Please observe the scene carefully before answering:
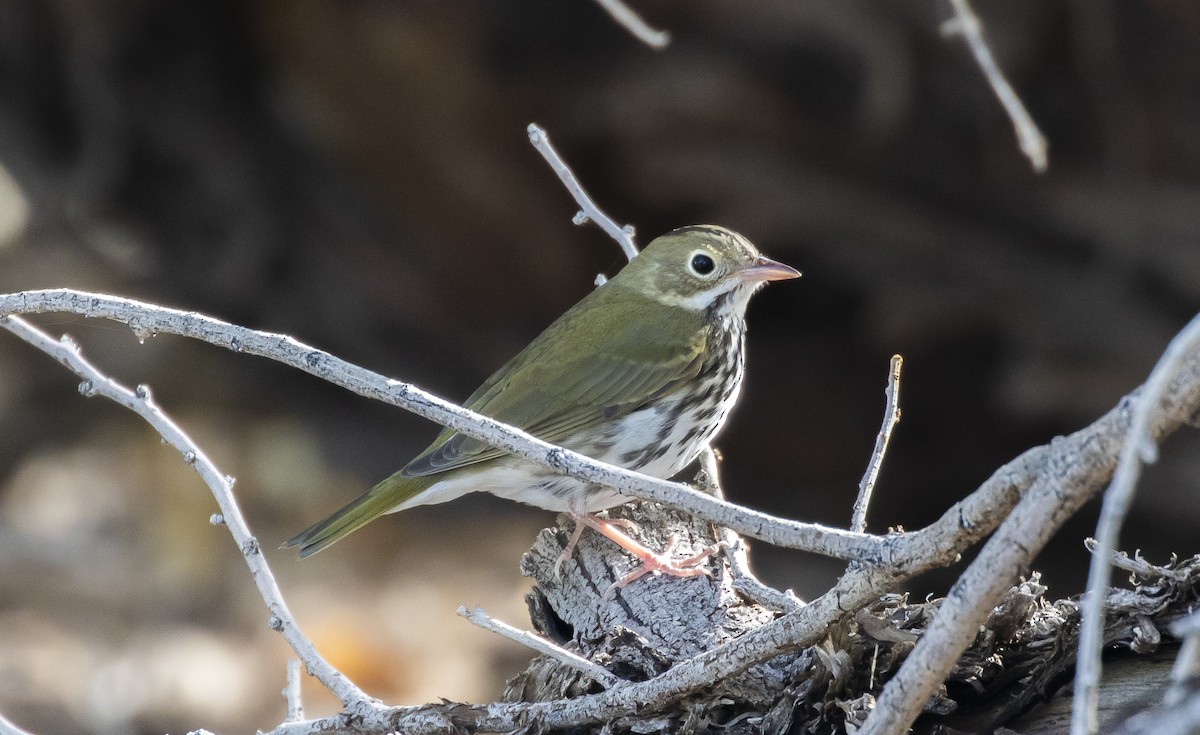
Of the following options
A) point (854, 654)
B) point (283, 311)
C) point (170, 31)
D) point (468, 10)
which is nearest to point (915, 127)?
point (468, 10)

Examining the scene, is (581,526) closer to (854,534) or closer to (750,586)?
(750,586)

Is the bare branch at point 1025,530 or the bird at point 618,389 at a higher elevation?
the bird at point 618,389

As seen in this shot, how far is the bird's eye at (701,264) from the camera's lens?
4.58m

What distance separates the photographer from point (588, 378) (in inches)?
172

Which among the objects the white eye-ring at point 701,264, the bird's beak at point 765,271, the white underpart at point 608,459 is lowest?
the white underpart at point 608,459

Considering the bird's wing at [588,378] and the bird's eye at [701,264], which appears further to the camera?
the bird's eye at [701,264]

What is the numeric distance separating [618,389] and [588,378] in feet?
0.37

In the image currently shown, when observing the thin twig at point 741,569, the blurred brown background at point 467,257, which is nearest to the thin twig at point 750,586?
the thin twig at point 741,569

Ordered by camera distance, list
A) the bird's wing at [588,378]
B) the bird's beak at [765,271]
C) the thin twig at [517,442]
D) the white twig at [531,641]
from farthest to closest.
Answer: the bird's beak at [765,271]
the bird's wing at [588,378]
the white twig at [531,641]
the thin twig at [517,442]

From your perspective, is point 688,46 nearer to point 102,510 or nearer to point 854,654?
point 102,510

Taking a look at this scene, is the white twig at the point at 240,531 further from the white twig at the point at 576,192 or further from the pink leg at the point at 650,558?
the white twig at the point at 576,192

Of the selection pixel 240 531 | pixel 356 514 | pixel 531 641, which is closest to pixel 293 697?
pixel 240 531

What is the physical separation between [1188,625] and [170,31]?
654cm

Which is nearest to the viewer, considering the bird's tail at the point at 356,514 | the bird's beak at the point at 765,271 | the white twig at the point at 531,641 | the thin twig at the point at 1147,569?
the thin twig at the point at 1147,569
